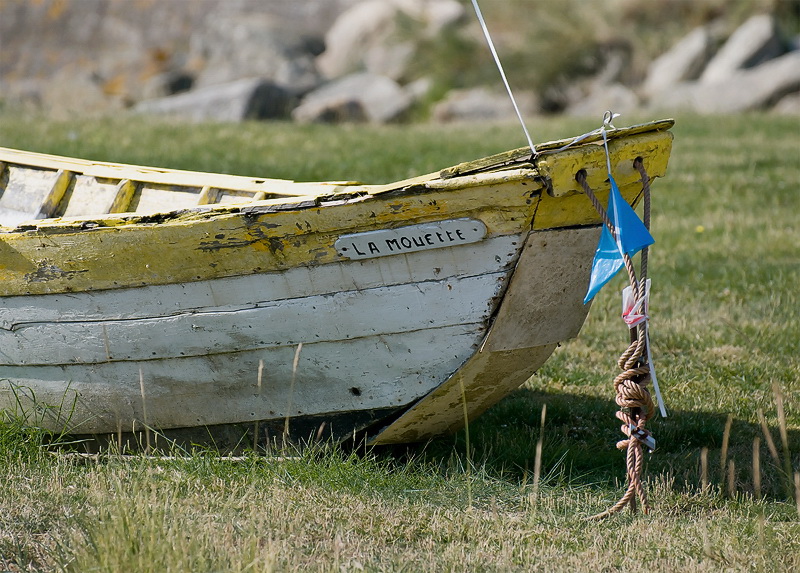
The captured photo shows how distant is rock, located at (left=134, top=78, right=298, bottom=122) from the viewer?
16391 mm

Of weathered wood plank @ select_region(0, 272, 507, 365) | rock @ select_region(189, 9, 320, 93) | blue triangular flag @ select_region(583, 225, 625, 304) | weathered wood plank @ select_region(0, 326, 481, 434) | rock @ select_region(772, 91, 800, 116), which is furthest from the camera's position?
rock @ select_region(189, 9, 320, 93)

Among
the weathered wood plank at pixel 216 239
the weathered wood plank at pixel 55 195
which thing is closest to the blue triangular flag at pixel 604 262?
the weathered wood plank at pixel 216 239

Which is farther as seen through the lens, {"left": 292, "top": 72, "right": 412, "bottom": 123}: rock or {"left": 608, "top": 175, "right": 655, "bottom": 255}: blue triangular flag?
{"left": 292, "top": 72, "right": 412, "bottom": 123}: rock

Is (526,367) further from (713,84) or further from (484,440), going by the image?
(713,84)

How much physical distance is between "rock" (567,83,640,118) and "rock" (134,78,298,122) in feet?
19.1

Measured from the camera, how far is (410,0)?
2370 centimetres

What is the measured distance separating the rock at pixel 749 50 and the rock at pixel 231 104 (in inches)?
325

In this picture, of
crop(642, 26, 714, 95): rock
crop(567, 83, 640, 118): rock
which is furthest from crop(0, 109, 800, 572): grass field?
crop(642, 26, 714, 95): rock

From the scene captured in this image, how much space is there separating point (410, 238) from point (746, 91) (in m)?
15.0

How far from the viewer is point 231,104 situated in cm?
1647

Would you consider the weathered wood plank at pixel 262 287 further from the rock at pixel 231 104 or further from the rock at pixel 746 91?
the rock at pixel 746 91

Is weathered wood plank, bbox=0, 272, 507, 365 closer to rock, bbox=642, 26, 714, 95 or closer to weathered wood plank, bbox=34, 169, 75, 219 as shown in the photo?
weathered wood plank, bbox=34, 169, 75, 219

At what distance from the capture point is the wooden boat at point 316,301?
332 cm

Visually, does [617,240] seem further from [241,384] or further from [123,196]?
[123,196]
